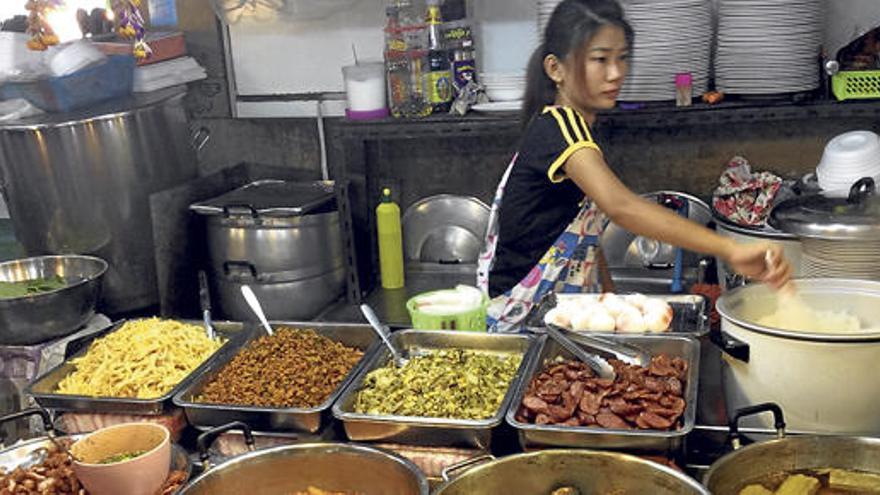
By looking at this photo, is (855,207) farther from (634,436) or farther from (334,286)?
(334,286)

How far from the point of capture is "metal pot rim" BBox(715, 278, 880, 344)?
1.58 meters

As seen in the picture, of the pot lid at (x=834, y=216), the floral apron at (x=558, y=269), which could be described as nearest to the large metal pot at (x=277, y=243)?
the floral apron at (x=558, y=269)

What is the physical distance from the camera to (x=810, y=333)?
5.28 feet

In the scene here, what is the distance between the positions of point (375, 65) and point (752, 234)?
5.72 ft

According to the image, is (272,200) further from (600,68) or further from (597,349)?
(597,349)

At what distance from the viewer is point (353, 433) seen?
5.82ft

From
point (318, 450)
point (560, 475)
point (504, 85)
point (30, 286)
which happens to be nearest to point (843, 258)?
point (560, 475)

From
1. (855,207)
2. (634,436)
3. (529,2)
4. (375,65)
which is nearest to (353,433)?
(634,436)

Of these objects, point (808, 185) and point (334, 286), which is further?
point (334, 286)

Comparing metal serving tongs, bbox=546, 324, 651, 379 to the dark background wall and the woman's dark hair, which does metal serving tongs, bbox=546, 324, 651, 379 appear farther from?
the dark background wall

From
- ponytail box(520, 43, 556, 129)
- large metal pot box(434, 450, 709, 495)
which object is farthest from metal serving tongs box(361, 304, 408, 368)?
ponytail box(520, 43, 556, 129)

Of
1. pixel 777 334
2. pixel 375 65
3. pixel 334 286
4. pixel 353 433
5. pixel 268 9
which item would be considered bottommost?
pixel 334 286

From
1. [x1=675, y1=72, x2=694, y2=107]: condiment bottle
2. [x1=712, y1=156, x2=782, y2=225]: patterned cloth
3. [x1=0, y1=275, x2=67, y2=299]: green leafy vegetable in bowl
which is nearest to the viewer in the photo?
[x1=712, y1=156, x2=782, y2=225]: patterned cloth

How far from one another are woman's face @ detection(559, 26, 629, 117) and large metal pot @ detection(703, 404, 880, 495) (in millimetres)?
1121
